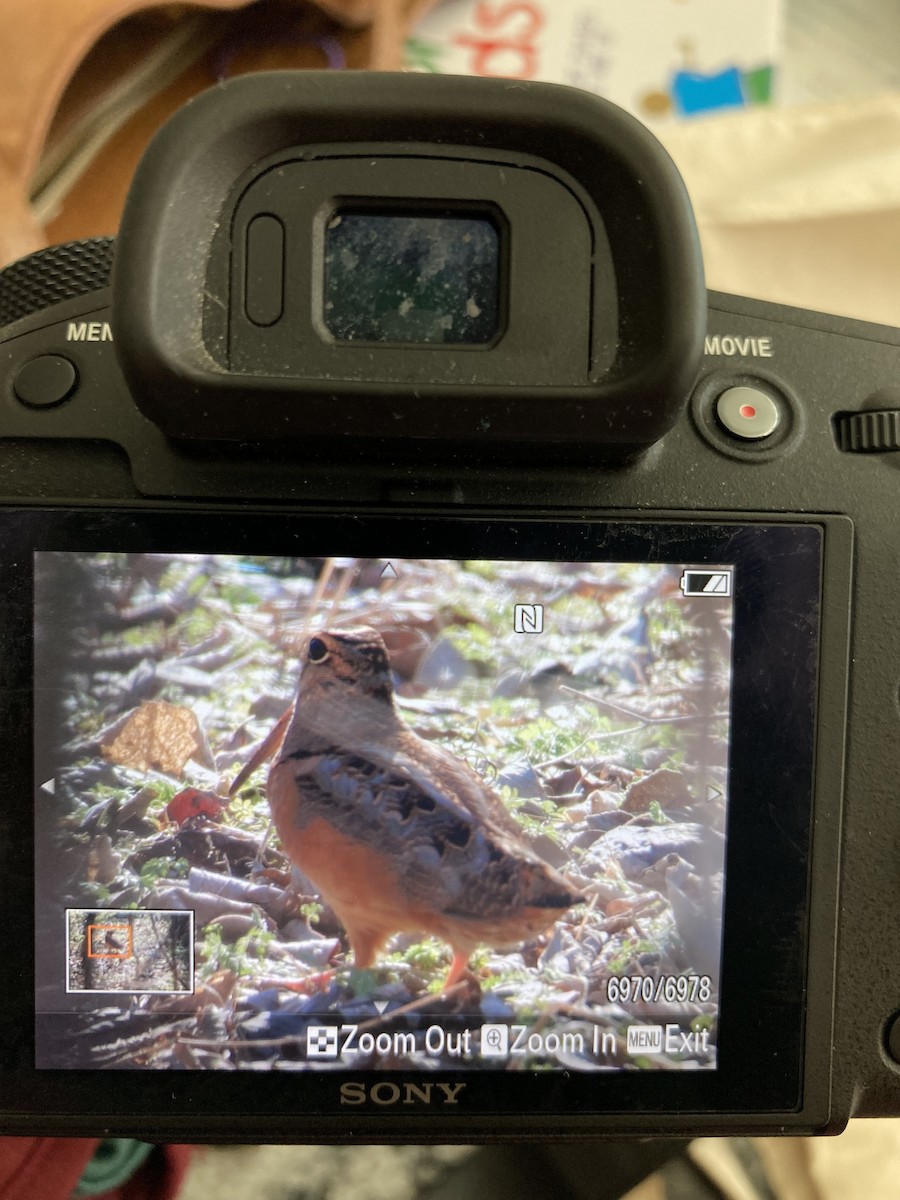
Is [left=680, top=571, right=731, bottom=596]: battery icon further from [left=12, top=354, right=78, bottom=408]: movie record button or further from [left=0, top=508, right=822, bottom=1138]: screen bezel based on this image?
[left=12, top=354, right=78, bottom=408]: movie record button

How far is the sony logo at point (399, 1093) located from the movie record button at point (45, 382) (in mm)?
311

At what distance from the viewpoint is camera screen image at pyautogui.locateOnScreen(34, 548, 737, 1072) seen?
0.42 metres

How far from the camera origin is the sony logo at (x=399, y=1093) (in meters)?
0.45

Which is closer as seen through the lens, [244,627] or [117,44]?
[244,627]

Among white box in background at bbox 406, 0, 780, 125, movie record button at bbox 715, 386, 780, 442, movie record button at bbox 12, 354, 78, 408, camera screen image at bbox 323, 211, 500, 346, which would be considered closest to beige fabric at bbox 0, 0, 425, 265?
white box in background at bbox 406, 0, 780, 125

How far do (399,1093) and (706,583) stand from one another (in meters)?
0.25

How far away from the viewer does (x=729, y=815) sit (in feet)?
1.44

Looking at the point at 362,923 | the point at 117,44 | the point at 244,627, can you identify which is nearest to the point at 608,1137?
the point at 362,923

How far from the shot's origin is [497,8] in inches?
29.6

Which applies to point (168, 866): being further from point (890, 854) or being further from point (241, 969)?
point (890, 854)

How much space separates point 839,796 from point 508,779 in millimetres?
140

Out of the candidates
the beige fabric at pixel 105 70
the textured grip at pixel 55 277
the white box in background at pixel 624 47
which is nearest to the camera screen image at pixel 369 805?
the textured grip at pixel 55 277

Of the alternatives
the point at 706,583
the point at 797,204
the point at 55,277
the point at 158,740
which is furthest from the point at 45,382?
the point at 797,204

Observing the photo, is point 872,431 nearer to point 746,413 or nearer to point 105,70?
point 746,413
